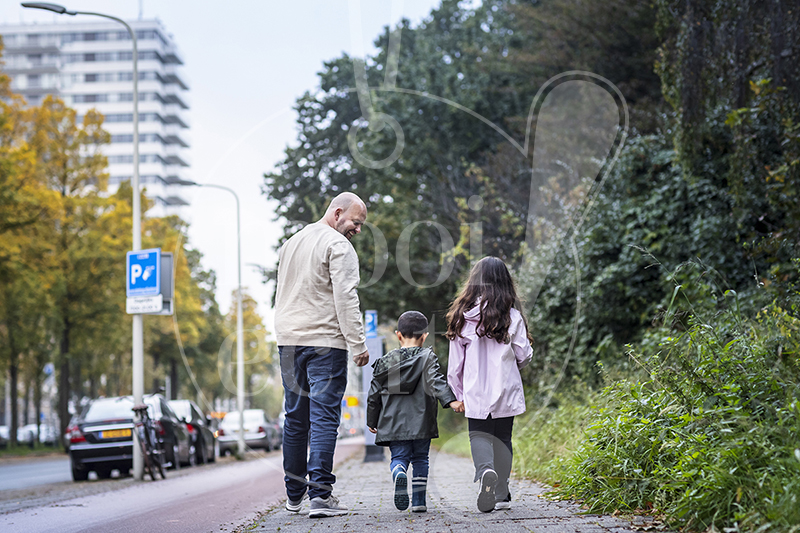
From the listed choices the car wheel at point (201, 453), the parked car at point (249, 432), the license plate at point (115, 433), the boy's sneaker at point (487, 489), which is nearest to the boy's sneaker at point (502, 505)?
the boy's sneaker at point (487, 489)

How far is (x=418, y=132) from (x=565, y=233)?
717 cm

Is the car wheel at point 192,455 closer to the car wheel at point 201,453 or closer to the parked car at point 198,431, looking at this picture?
the parked car at point 198,431

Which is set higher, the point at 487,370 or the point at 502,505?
the point at 487,370

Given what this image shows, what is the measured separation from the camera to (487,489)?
492 cm

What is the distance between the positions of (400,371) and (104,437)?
9282 millimetres

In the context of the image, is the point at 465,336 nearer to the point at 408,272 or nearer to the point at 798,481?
the point at 798,481

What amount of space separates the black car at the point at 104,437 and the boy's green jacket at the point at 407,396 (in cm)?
831

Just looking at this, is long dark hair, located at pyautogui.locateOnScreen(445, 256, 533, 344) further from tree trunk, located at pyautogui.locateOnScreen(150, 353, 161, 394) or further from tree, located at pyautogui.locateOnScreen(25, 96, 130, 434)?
tree trunk, located at pyautogui.locateOnScreen(150, 353, 161, 394)

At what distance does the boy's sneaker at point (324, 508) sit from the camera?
511 cm

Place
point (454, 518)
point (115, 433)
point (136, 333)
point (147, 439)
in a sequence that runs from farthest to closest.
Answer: point (115, 433), point (136, 333), point (147, 439), point (454, 518)

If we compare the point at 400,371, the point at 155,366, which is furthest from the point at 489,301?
the point at 155,366

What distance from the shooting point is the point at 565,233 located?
1305 centimetres

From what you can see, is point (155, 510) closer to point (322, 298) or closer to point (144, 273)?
point (322, 298)

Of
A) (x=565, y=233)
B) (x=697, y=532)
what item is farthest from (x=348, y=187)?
(x=697, y=532)
